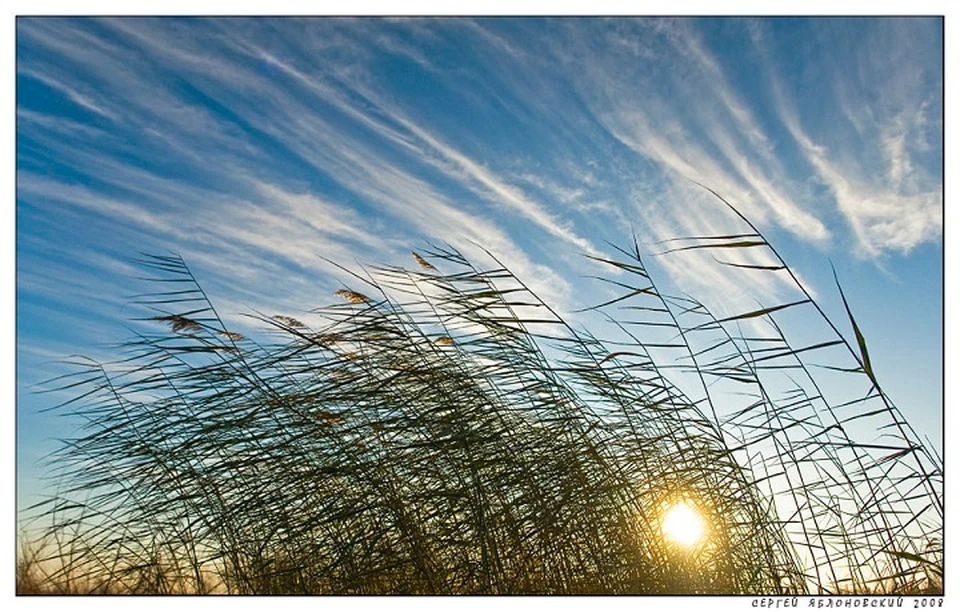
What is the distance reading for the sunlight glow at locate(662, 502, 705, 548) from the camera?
8.68 ft

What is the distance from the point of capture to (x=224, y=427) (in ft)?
10.1

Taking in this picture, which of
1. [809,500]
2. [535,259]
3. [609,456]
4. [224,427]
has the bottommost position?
[809,500]

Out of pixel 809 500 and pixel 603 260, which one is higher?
pixel 603 260

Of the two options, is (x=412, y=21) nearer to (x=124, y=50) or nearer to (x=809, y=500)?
(x=124, y=50)

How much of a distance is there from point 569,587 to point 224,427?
1.33m

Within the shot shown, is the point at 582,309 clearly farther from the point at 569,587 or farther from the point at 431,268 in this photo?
the point at 569,587

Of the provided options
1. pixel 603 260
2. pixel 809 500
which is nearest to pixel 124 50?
pixel 603 260

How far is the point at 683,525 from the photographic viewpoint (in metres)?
2.66

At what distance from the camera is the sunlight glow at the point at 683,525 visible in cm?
265
